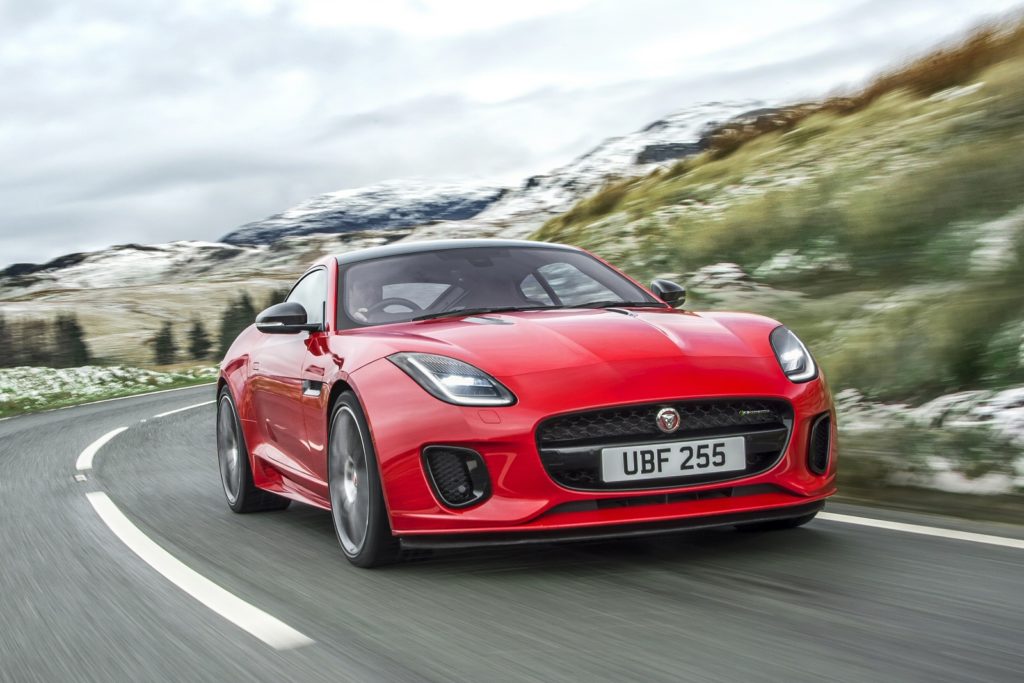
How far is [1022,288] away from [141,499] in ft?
18.1

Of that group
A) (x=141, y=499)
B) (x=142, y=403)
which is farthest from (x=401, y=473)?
(x=142, y=403)

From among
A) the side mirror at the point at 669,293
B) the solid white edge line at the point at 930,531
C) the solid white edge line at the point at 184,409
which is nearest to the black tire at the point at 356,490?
the side mirror at the point at 669,293

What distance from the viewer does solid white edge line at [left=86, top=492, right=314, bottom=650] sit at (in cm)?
381

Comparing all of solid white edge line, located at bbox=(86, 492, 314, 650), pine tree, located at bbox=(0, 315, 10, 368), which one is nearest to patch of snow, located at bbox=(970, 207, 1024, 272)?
solid white edge line, located at bbox=(86, 492, 314, 650)

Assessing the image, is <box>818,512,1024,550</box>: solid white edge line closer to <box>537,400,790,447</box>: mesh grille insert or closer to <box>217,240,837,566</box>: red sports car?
<box>217,240,837,566</box>: red sports car

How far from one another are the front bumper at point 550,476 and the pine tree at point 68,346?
8535 centimetres

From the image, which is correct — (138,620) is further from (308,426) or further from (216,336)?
(216,336)

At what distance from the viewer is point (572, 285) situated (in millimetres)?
5727

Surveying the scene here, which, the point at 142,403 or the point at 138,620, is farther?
the point at 142,403

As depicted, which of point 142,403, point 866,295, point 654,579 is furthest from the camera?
point 142,403

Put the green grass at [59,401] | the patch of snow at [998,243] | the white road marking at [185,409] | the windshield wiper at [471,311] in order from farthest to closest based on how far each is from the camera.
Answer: the green grass at [59,401], the white road marking at [185,409], the patch of snow at [998,243], the windshield wiper at [471,311]

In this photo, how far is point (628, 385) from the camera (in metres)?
4.25

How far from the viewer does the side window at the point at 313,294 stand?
5.92m

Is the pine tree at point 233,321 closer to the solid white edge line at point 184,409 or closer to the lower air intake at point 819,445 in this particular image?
the solid white edge line at point 184,409
